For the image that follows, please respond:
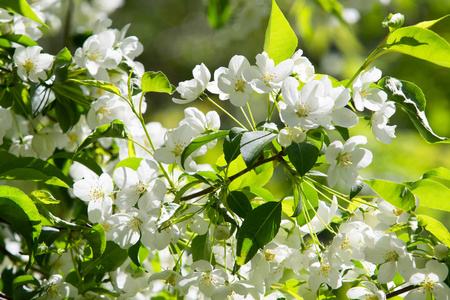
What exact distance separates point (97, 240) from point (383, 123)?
63 centimetres

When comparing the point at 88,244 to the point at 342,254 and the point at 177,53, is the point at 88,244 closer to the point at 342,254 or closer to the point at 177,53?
the point at 342,254

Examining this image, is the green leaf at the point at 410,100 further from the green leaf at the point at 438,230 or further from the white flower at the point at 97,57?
the white flower at the point at 97,57

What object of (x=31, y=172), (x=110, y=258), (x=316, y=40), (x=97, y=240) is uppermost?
(x=31, y=172)

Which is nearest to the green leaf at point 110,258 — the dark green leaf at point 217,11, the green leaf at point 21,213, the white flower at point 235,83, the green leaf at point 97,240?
the green leaf at point 97,240

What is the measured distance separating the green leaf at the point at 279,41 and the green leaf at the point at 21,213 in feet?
1.83

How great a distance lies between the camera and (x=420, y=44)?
933 millimetres

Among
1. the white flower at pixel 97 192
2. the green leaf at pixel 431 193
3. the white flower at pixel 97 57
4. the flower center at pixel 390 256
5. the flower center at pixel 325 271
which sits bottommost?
the flower center at pixel 325 271

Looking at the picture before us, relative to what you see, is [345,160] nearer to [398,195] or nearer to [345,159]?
[345,159]

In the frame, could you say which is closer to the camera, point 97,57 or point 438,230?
point 438,230

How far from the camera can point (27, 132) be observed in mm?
1439

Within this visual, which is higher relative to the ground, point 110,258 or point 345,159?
point 345,159

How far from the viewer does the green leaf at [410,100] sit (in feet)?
3.20

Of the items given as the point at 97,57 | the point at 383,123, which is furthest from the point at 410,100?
the point at 97,57

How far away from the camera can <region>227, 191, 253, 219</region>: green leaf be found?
954mm
